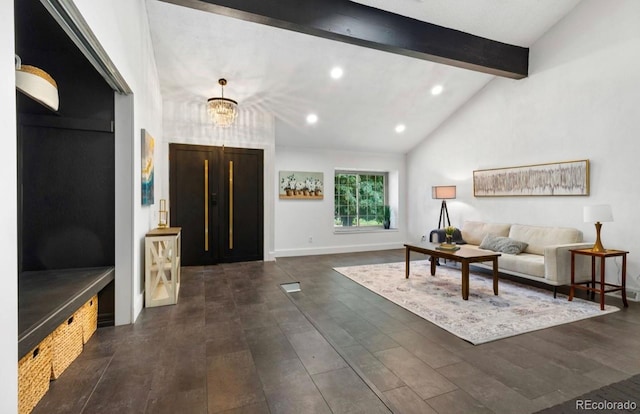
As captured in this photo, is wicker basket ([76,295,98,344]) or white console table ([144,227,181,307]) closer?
wicker basket ([76,295,98,344])

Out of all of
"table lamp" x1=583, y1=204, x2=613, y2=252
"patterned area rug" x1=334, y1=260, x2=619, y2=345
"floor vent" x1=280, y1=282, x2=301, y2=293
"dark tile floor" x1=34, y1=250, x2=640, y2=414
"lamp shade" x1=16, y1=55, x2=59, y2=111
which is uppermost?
"lamp shade" x1=16, y1=55, x2=59, y2=111

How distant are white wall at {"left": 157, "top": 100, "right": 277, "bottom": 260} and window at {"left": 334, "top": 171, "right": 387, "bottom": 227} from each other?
6.91ft

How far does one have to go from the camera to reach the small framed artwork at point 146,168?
3.19m

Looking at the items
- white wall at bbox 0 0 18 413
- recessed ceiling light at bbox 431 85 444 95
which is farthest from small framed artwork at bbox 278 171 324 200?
white wall at bbox 0 0 18 413

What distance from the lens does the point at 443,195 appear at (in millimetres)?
6320

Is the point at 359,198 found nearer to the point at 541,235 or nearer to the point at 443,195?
the point at 443,195

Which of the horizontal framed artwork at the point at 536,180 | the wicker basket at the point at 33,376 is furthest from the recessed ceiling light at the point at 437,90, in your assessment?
the wicker basket at the point at 33,376

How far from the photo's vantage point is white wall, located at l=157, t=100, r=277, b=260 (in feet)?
17.4

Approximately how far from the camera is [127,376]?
2.00 meters

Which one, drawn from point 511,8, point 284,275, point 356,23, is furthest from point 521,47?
point 284,275

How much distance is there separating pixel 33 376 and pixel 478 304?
3.83 meters

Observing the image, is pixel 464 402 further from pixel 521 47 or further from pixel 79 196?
pixel 521 47

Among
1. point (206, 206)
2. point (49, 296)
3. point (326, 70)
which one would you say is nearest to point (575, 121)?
point (326, 70)

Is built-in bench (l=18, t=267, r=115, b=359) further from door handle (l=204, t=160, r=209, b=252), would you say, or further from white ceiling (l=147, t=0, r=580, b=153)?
white ceiling (l=147, t=0, r=580, b=153)
